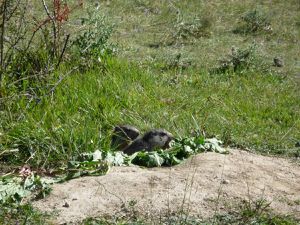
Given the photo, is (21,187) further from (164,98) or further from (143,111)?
(164,98)

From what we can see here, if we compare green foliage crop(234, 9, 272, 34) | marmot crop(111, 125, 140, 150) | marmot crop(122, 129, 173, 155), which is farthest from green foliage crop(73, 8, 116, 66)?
green foliage crop(234, 9, 272, 34)

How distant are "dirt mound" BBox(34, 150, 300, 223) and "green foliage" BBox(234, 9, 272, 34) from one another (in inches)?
211

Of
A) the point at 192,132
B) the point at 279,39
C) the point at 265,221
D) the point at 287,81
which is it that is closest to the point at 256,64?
the point at 287,81

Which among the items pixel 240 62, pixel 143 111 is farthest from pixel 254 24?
pixel 143 111

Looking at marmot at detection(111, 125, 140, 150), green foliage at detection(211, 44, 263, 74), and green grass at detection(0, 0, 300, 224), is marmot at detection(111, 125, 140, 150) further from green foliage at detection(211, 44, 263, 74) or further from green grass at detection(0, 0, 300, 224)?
green foliage at detection(211, 44, 263, 74)

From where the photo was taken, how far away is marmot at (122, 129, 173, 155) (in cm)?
564

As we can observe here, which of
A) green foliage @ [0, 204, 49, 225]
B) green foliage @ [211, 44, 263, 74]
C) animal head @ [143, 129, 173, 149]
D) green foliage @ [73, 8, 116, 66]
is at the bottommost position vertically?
green foliage @ [211, 44, 263, 74]

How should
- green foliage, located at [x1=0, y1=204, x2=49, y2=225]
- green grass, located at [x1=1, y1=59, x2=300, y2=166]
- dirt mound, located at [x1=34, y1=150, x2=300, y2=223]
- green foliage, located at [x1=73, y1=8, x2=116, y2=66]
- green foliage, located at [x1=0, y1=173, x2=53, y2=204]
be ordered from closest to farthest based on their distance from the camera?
1. green foliage, located at [x1=0, y1=204, x2=49, y2=225]
2. dirt mound, located at [x1=34, y1=150, x2=300, y2=223]
3. green foliage, located at [x1=0, y1=173, x2=53, y2=204]
4. green grass, located at [x1=1, y1=59, x2=300, y2=166]
5. green foliage, located at [x1=73, y1=8, x2=116, y2=66]

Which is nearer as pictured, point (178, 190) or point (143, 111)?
point (178, 190)

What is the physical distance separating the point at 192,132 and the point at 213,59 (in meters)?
3.11

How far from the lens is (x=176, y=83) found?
310 inches

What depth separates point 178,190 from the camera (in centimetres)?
481

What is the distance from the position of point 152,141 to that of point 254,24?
17.6 ft

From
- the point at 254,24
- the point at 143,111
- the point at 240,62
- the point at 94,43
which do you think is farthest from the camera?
the point at 254,24
